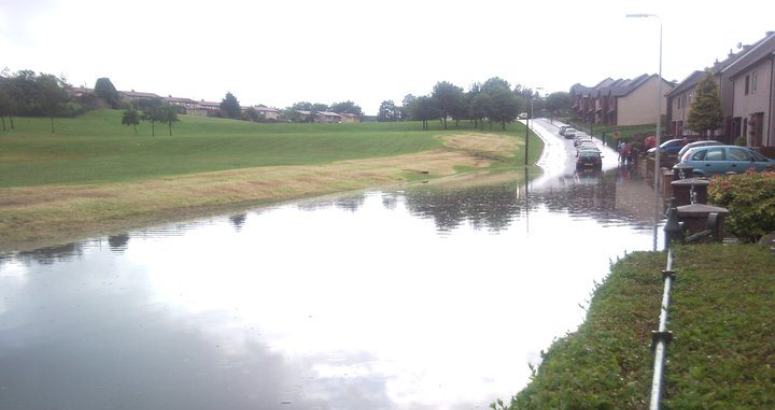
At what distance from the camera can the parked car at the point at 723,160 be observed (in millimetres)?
23734

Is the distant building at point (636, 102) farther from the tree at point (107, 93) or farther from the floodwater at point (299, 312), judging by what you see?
the tree at point (107, 93)

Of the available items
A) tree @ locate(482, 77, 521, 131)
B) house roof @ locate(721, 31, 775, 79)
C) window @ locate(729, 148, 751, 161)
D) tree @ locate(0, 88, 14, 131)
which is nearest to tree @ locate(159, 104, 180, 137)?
tree @ locate(0, 88, 14, 131)

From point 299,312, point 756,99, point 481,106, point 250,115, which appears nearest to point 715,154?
point 756,99

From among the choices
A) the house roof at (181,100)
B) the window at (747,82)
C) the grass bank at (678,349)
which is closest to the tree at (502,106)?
the window at (747,82)

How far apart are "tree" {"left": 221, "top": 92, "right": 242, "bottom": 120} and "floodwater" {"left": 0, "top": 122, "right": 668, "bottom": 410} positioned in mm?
135873

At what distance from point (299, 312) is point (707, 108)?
143 ft

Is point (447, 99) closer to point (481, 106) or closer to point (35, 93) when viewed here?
point (481, 106)

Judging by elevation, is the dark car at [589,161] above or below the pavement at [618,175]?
above

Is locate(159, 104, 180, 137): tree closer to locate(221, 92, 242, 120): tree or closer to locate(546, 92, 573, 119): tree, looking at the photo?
locate(221, 92, 242, 120): tree

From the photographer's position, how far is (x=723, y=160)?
23.9 metres

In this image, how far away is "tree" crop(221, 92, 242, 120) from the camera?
148m

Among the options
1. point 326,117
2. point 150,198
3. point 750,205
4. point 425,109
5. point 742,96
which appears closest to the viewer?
point 750,205

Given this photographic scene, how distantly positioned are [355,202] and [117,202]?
7.90 m

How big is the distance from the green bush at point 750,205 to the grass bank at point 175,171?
13717mm
